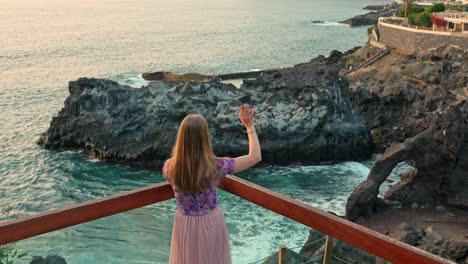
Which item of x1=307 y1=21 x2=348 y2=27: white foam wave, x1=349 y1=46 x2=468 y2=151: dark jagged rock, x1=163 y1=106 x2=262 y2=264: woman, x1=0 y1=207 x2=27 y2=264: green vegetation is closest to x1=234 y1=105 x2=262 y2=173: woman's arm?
x1=163 y1=106 x2=262 y2=264: woman

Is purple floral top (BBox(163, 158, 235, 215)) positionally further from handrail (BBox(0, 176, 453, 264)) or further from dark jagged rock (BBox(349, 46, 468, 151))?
dark jagged rock (BBox(349, 46, 468, 151))

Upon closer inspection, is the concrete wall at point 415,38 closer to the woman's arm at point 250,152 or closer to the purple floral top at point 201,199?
the woman's arm at point 250,152

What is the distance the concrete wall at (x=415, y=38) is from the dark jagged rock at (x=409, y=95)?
7.14 m

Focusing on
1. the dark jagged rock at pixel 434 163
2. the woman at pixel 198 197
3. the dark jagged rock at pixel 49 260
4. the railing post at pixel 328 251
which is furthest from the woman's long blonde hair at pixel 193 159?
the dark jagged rock at pixel 434 163

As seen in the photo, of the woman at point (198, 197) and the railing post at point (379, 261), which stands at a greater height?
the woman at point (198, 197)

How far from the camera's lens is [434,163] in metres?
20.3

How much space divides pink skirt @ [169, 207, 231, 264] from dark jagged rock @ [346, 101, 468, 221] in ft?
54.0

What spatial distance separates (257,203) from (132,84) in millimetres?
46042

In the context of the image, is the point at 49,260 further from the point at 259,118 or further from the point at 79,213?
the point at 259,118

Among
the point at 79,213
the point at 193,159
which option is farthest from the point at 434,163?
the point at 79,213

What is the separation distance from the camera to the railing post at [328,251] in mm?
4165

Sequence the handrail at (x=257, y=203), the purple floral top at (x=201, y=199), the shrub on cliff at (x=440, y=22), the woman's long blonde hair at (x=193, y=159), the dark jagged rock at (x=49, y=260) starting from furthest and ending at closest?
1. the shrub on cliff at (x=440, y=22)
2. the dark jagged rock at (x=49, y=260)
3. the purple floral top at (x=201, y=199)
4. the woman's long blonde hair at (x=193, y=159)
5. the handrail at (x=257, y=203)

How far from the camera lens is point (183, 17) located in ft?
444

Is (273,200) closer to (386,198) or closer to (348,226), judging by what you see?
(348,226)
